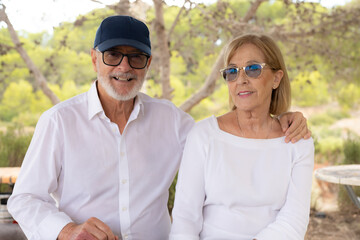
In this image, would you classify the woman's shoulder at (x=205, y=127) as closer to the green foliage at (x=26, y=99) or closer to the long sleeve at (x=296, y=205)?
the long sleeve at (x=296, y=205)

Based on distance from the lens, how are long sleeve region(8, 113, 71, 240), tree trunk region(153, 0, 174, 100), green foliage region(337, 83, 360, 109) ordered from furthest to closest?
green foliage region(337, 83, 360, 109)
tree trunk region(153, 0, 174, 100)
long sleeve region(8, 113, 71, 240)

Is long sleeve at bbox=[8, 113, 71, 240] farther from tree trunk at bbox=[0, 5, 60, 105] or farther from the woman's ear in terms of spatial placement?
tree trunk at bbox=[0, 5, 60, 105]

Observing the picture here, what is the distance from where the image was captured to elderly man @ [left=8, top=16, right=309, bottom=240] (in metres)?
1.77

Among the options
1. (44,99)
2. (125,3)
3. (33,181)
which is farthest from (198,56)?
(33,181)

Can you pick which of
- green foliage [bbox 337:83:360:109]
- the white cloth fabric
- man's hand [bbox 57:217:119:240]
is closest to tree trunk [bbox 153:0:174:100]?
the white cloth fabric

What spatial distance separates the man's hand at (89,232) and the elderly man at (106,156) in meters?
0.11

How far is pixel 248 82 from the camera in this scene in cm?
174

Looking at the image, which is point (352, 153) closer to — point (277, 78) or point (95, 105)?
point (277, 78)

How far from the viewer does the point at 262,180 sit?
1.66 m

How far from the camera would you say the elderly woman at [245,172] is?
1635 millimetres

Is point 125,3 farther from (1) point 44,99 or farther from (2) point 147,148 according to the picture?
(1) point 44,99

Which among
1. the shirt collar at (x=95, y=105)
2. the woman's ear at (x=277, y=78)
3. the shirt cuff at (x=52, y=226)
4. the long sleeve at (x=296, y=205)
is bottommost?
the shirt cuff at (x=52, y=226)

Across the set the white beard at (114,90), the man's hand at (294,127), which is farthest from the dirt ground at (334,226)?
the white beard at (114,90)

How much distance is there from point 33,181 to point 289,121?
3.78 ft
